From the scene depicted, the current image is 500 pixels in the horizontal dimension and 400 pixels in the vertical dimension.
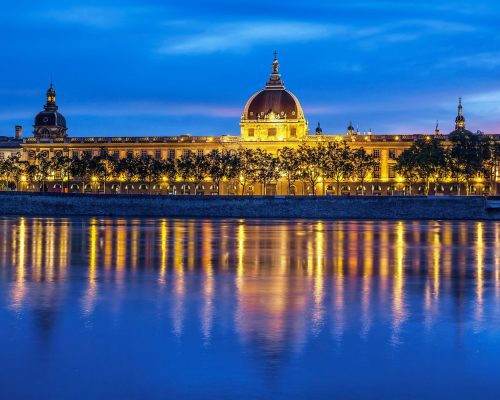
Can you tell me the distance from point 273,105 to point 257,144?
8.79m

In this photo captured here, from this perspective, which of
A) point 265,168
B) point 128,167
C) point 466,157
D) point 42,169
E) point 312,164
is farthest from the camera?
point 42,169

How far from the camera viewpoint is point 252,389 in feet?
56.5

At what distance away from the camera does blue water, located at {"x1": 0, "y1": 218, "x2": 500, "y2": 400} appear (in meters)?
17.7

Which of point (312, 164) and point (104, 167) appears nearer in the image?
point (312, 164)

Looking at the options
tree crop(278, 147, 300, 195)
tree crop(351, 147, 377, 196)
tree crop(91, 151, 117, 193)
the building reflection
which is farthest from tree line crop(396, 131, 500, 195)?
the building reflection

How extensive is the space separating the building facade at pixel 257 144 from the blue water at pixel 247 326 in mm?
120295

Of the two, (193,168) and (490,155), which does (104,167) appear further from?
(490,155)

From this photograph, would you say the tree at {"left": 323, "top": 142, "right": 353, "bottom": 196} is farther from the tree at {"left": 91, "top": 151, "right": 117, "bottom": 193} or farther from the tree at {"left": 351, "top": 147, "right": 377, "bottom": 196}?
the tree at {"left": 91, "top": 151, "right": 117, "bottom": 193}

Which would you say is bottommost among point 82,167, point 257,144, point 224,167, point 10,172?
point 10,172

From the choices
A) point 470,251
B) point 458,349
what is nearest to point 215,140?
point 470,251

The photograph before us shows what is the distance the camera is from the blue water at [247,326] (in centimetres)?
1772

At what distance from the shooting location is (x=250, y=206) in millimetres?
99750

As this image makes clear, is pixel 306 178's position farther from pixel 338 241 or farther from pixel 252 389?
pixel 252 389

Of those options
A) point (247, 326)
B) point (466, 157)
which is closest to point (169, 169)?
point (466, 157)
